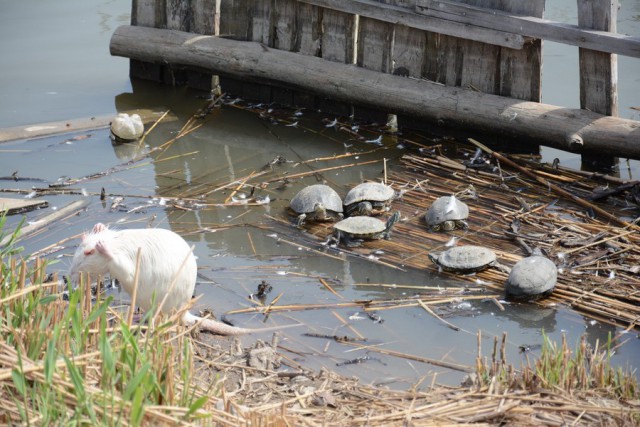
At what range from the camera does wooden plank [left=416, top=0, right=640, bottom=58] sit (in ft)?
25.4

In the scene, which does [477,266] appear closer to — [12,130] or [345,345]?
[345,345]

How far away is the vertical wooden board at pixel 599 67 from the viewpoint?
25.9ft

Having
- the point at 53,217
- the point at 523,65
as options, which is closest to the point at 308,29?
the point at 523,65

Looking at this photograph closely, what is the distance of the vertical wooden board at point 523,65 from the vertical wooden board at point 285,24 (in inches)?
99.9

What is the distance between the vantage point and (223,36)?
10.4 meters

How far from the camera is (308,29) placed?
32.1 feet

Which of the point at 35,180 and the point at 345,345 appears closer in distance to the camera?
the point at 345,345

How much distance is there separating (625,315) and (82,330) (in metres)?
3.64

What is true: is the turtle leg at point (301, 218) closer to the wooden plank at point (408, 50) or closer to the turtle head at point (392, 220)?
the turtle head at point (392, 220)

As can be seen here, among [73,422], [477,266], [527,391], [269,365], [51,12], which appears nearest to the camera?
[73,422]

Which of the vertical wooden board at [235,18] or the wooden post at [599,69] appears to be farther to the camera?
the vertical wooden board at [235,18]

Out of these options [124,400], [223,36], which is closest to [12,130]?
[223,36]

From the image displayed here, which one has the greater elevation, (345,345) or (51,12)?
(51,12)

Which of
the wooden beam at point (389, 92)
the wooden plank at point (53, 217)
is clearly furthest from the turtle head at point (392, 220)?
the wooden plank at point (53, 217)
